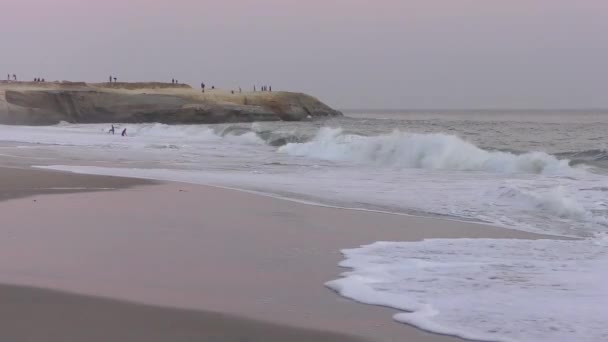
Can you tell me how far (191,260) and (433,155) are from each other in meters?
14.8

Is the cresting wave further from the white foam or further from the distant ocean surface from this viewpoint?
the white foam

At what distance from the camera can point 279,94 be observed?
252 ft

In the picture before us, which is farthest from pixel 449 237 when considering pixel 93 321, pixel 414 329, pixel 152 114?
pixel 152 114

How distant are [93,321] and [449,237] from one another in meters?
4.85

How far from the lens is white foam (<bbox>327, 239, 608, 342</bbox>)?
5.08m

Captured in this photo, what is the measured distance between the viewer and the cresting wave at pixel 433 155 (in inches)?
750

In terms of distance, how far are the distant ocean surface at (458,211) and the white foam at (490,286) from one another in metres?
0.01

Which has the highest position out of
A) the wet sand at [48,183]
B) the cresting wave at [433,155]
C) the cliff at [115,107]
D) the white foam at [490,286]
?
the cliff at [115,107]

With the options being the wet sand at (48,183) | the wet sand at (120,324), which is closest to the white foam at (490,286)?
the wet sand at (120,324)

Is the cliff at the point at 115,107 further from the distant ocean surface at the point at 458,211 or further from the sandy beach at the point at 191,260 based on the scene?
the sandy beach at the point at 191,260

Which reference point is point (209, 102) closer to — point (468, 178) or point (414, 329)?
point (468, 178)

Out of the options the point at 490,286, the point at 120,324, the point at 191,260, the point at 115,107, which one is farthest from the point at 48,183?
the point at 115,107

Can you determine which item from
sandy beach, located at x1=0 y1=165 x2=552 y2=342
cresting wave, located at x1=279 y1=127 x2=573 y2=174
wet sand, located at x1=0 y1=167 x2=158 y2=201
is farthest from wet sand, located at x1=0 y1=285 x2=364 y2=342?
cresting wave, located at x1=279 y1=127 x2=573 y2=174

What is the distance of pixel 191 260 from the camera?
272 inches
